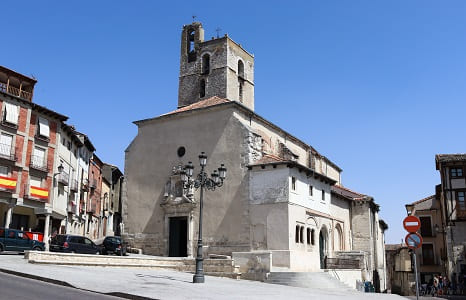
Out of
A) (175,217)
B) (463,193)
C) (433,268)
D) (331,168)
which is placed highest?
(331,168)

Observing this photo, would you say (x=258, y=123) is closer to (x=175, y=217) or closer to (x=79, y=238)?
(x=175, y=217)

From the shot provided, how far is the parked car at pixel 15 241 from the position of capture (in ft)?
69.8

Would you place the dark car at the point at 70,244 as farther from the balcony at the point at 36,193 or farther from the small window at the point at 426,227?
the small window at the point at 426,227

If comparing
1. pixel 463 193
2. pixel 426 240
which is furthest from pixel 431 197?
pixel 463 193

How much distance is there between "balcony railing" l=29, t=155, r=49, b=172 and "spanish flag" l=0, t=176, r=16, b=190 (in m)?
1.85

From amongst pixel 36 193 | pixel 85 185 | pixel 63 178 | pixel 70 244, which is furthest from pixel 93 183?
pixel 70 244

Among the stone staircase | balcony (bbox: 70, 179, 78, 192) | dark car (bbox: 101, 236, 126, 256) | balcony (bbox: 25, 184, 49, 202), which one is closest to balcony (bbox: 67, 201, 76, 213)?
balcony (bbox: 70, 179, 78, 192)

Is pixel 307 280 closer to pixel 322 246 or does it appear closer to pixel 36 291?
pixel 322 246

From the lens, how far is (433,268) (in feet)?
138

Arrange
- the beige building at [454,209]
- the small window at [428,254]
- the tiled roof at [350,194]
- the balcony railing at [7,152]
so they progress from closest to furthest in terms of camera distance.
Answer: the balcony railing at [7,152] < the beige building at [454,209] < the tiled roof at [350,194] < the small window at [428,254]

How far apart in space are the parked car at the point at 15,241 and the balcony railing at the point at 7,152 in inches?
337

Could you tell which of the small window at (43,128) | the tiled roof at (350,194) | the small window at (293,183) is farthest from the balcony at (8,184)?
the tiled roof at (350,194)

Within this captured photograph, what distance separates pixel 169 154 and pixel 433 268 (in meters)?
28.3

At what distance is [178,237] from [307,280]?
9710 mm
